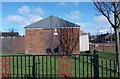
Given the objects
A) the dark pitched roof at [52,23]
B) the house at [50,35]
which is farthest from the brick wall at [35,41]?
the dark pitched roof at [52,23]

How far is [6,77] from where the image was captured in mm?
5496

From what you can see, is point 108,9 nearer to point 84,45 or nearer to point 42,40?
point 42,40

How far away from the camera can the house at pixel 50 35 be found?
2308 centimetres

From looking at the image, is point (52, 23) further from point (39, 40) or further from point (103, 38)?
point (103, 38)

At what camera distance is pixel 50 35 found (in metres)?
23.8

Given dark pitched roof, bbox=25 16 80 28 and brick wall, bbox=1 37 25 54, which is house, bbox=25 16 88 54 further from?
brick wall, bbox=1 37 25 54

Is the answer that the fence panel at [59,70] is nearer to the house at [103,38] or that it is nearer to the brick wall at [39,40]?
the brick wall at [39,40]

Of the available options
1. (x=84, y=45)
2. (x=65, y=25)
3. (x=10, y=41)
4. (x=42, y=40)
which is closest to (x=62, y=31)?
(x=65, y=25)

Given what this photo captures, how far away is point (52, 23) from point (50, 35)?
148cm

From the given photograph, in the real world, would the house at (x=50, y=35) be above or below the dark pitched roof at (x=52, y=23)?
below

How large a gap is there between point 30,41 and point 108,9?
17.4 meters

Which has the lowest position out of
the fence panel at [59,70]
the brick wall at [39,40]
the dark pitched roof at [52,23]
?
the fence panel at [59,70]

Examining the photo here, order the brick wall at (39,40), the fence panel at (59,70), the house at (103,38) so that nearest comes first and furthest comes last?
the fence panel at (59,70) < the brick wall at (39,40) < the house at (103,38)

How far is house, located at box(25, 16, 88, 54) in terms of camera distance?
2308 cm
